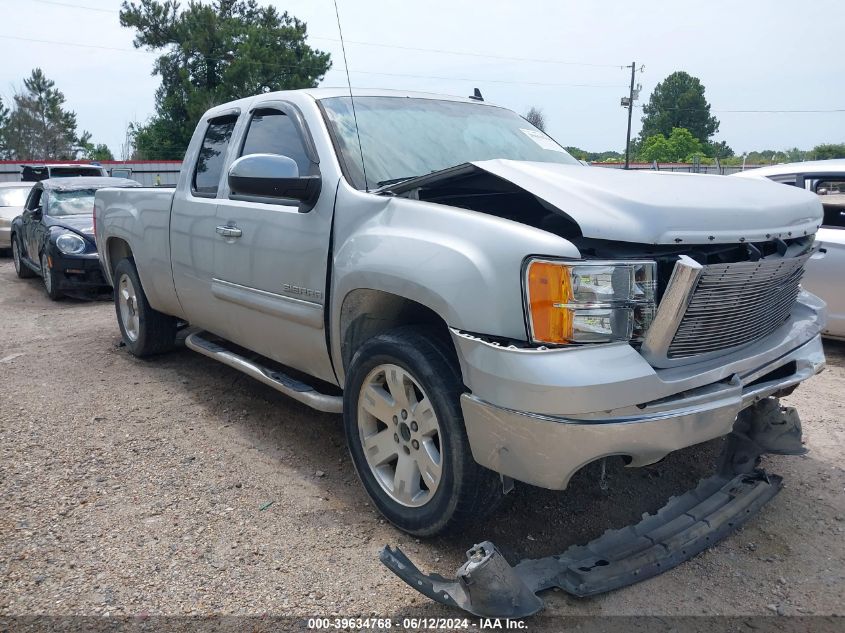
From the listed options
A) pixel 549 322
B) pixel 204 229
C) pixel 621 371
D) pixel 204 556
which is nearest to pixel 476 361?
pixel 549 322

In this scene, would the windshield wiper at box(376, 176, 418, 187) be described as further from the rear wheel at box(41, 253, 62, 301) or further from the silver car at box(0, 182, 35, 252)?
the silver car at box(0, 182, 35, 252)

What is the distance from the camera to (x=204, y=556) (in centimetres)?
291

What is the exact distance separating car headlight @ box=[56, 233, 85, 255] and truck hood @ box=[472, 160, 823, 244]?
7778mm

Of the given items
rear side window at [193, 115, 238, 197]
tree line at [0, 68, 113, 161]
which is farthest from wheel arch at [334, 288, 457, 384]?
tree line at [0, 68, 113, 161]

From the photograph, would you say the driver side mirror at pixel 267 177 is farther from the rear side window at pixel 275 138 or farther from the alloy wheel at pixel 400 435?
the alloy wheel at pixel 400 435

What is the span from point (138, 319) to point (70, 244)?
409 centimetres

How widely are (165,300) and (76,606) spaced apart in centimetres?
279

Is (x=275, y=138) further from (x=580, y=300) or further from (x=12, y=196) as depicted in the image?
(x=12, y=196)

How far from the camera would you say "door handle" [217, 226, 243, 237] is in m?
3.91

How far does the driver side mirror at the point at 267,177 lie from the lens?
10.6 ft

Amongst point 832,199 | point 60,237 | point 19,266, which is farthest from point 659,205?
point 19,266

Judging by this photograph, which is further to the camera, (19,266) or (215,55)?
(215,55)

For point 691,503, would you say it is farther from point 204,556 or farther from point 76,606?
point 76,606

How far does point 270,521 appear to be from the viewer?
10.4 feet
